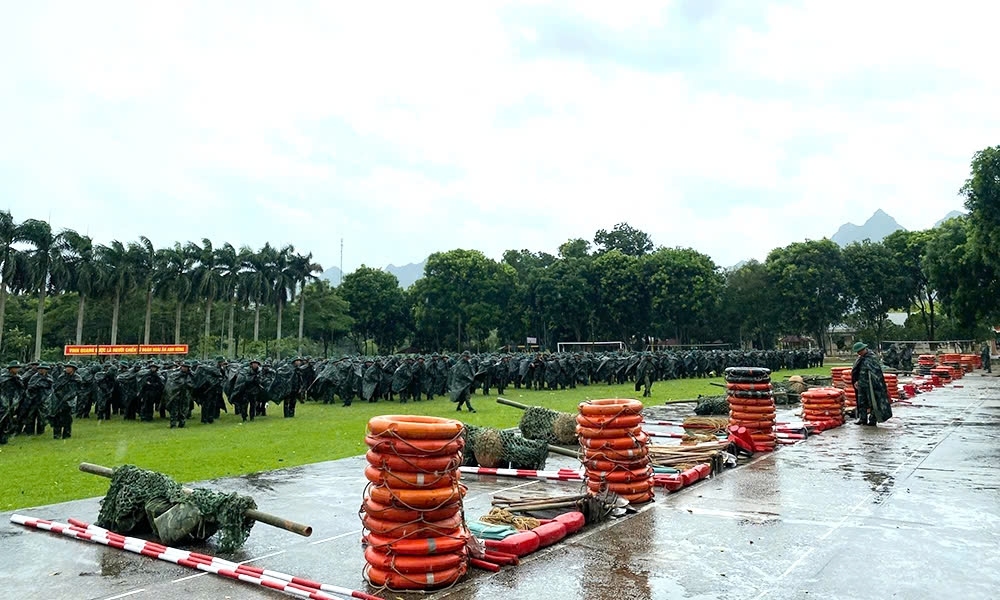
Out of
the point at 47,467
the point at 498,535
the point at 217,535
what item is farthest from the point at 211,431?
the point at 498,535

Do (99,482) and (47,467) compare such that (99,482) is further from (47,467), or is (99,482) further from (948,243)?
(948,243)

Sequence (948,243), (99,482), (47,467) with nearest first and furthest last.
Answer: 1. (99,482)
2. (47,467)
3. (948,243)

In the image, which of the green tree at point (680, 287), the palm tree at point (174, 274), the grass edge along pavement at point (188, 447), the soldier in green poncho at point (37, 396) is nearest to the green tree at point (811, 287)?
the green tree at point (680, 287)

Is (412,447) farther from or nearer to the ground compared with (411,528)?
farther from the ground

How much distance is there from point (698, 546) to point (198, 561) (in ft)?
12.8

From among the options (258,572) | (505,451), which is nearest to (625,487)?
(505,451)

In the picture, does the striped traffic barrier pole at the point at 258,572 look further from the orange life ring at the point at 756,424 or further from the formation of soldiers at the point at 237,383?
the formation of soldiers at the point at 237,383

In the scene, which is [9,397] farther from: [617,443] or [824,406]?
[824,406]

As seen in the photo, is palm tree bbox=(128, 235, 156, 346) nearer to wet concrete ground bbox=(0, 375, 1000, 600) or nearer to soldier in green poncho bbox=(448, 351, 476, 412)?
soldier in green poncho bbox=(448, 351, 476, 412)

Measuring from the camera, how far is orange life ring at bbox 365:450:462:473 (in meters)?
4.75

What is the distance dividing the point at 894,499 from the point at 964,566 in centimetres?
235

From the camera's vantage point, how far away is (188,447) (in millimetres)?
12148

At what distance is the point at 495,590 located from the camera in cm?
457

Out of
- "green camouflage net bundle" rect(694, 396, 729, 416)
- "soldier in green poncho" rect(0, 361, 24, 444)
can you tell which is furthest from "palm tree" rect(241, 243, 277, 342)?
"green camouflage net bundle" rect(694, 396, 729, 416)
